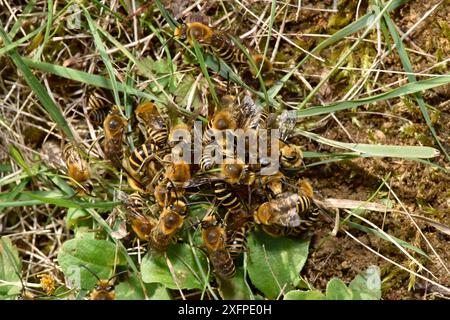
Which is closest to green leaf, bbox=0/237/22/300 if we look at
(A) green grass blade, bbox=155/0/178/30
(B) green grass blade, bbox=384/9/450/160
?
(A) green grass blade, bbox=155/0/178/30

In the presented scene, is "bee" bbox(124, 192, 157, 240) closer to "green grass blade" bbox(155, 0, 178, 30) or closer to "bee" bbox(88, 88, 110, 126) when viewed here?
"bee" bbox(88, 88, 110, 126)

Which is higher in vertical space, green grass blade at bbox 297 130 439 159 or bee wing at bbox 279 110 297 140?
bee wing at bbox 279 110 297 140

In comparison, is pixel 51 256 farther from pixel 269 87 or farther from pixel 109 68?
pixel 269 87

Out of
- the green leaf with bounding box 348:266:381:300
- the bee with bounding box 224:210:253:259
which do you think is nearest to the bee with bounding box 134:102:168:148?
the bee with bounding box 224:210:253:259

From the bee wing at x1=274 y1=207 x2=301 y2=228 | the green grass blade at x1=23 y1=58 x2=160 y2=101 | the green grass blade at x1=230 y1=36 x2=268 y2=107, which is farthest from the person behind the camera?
the green grass blade at x1=23 y1=58 x2=160 y2=101

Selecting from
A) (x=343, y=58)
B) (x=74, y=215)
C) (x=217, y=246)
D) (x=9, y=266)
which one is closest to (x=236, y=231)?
(x=217, y=246)

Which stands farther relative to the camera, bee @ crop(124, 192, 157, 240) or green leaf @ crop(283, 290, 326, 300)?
bee @ crop(124, 192, 157, 240)

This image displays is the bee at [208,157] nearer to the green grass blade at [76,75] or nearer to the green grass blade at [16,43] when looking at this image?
the green grass blade at [76,75]

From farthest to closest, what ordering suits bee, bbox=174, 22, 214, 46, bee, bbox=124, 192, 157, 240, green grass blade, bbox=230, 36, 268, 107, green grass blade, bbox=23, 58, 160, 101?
green grass blade, bbox=23, 58, 160, 101 < bee, bbox=174, 22, 214, 46 < bee, bbox=124, 192, 157, 240 < green grass blade, bbox=230, 36, 268, 107

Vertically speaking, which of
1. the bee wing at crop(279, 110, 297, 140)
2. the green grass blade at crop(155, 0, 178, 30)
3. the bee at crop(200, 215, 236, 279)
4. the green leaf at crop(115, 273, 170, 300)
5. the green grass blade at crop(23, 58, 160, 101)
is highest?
the green grass blade at crop(155, 0, 178, 30)
